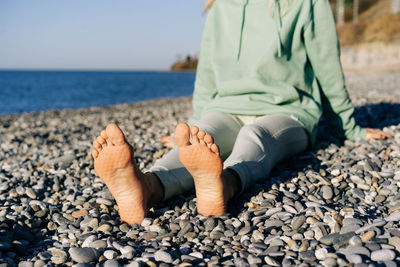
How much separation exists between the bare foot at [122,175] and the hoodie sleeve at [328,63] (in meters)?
1.84

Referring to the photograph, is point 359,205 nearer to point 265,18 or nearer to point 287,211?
point 287,211

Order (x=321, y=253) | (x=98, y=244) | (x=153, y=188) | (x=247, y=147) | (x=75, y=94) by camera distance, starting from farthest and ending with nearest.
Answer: (x=75, y=94) < (x=247, y=147) < (x=153, y=188) < (x=98, y=244) < (x=321, y=253)

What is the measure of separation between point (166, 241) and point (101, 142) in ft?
2.04

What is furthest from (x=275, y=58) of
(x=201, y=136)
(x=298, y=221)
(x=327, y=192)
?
(x=298, y=221)

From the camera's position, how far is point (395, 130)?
12.6 feet

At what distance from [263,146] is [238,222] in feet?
2.08

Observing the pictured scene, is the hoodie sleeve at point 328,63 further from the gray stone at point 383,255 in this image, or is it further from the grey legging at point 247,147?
the gray stone at point 383,255

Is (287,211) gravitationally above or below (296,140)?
below

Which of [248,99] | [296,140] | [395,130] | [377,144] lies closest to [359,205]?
[296,140]

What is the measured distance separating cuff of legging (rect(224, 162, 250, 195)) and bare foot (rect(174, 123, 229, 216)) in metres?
0.22

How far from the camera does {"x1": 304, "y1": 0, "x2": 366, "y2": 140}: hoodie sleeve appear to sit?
2807mm

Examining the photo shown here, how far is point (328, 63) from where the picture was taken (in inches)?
116

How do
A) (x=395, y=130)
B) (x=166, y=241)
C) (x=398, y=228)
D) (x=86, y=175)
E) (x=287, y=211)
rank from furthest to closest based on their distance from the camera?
(x=395, y=130)
(x=86, y=175)
(x=287, y=211)
(x=166, y=241)
(x=398, y=228)

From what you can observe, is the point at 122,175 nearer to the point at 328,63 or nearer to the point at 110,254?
the point at 110,254
